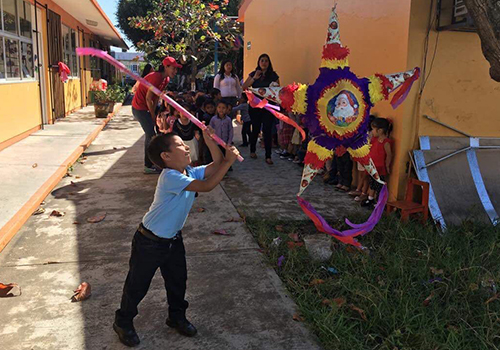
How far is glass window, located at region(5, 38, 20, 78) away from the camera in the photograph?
819cm

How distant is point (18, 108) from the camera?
332 inches

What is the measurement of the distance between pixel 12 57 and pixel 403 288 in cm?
823

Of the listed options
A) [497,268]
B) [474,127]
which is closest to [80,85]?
[474,127]

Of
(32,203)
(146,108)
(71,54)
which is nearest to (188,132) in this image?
(146,108)

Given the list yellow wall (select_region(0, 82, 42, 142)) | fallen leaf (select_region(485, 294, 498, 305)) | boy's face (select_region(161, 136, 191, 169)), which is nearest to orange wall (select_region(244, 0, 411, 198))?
fallen leaf (select_region(485, 294, 498, 305))

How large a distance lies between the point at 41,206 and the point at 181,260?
9.98ft

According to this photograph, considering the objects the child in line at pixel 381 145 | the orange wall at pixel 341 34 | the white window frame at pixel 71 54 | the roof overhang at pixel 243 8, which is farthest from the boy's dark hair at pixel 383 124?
the white window frame at pixel 71 54

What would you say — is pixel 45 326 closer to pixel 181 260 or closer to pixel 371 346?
pixel 181 260

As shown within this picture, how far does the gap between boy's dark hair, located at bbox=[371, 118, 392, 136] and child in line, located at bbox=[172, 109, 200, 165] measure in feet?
7.46

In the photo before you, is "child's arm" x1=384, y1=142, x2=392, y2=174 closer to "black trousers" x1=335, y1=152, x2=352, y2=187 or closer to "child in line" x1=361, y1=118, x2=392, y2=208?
"child in line" x1=361, y1=118, x2=392, y2=208

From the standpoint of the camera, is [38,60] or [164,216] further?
[38,60]

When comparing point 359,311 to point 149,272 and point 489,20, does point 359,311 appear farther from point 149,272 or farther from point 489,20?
point 489,20

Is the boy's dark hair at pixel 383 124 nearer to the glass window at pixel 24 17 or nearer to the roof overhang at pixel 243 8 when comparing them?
the glass window at pixel 24 17

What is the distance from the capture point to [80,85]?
16.1 metres
